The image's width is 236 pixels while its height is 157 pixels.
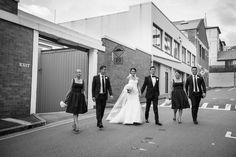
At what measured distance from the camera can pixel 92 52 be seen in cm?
1362

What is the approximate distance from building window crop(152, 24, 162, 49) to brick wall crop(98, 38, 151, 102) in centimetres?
311

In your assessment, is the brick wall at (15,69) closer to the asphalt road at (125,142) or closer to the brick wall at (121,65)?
the asphalt road at (125,142)

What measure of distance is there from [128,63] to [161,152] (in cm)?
1368

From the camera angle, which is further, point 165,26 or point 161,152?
point 165,26

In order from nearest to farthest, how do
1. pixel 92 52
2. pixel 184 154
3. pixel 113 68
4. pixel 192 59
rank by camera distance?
pixel 184 154 < pixel 92 52 < pixel 113 68 < pixel 192 59

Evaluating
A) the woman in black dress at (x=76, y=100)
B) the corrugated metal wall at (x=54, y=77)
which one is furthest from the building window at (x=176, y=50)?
the woman in black dress at (x=76, y=100)

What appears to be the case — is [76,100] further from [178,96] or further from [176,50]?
[176,50]

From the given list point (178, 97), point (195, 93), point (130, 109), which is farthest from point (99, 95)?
point (195, 93)

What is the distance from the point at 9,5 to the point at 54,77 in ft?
30.0

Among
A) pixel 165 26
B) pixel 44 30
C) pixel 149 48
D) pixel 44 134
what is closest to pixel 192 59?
pixel 165 26

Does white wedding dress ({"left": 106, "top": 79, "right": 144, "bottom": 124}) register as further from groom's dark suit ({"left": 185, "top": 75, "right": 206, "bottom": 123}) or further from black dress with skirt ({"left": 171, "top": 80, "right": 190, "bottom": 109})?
groom's dark suit ({"left": 185, "top": 75, "right": 206, "bottom": 123})

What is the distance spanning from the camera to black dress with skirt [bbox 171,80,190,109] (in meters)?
8.10

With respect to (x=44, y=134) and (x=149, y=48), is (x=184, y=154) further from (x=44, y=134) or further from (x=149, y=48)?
(x=149, y=48)

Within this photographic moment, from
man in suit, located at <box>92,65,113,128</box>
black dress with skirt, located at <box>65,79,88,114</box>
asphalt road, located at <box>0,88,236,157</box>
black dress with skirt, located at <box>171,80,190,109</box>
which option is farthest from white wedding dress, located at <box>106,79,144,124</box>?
black dress with skirt, located at <box>65,79,88,114</box>
